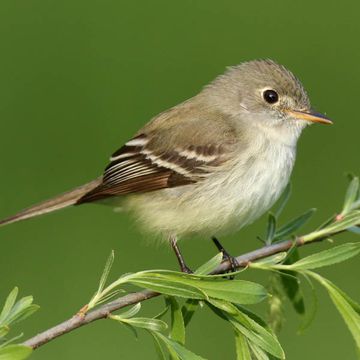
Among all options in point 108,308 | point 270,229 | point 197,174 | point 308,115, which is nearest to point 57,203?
point 197,174

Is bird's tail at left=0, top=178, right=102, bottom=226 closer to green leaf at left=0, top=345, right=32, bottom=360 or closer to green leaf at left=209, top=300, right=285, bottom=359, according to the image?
green leaf at left=209, top=300, right=285, bottom=359

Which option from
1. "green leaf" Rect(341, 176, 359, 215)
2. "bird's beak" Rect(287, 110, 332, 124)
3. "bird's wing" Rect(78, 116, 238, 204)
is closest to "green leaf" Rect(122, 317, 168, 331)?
"green leaf" Rect(341, 176, 359, 215)

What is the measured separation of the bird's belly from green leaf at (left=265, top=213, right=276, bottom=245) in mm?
991

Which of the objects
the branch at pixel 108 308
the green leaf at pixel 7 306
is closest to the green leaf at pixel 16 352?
the branch at pixel 108 308

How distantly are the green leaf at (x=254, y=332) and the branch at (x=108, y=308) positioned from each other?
0.21 m

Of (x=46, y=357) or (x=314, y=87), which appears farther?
(x=314, y=87)

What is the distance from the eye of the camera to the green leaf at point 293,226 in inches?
94.3

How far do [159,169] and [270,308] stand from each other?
1.63 m

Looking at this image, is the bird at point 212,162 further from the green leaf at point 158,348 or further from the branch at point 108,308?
the green leaf at point 158,348

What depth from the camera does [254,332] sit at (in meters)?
1.92

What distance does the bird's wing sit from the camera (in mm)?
3574

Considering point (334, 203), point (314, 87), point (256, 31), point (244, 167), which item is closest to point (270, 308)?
point (244, 167)

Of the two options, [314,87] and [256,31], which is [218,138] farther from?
[256,31]

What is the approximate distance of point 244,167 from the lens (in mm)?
3502
